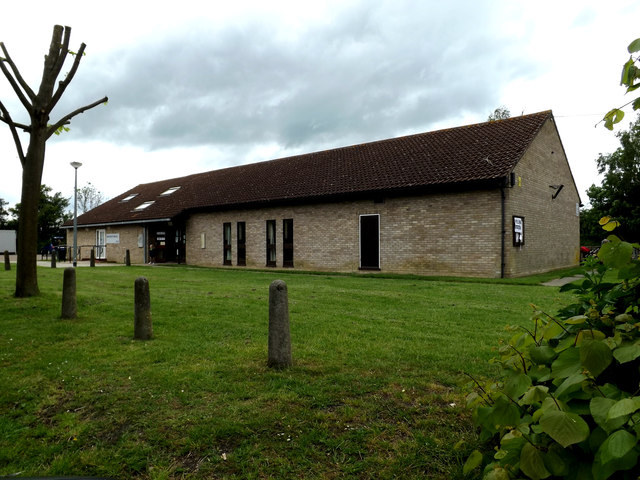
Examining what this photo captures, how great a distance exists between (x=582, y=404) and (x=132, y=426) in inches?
120

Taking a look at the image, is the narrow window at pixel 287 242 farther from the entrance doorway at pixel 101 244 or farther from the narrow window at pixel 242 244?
the entrance doorway at pixel 101 244

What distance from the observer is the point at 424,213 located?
16.3m

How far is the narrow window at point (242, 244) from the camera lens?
22.6 m

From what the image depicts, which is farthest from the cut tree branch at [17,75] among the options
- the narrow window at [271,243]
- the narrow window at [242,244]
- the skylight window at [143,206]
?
the skylight window at [143,206]

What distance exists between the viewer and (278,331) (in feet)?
14.1

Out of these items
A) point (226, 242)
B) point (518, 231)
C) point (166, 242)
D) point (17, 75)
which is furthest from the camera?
point (166, 242)

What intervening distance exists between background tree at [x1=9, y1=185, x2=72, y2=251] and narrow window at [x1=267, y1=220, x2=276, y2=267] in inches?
1362

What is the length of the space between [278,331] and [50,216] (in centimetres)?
5229

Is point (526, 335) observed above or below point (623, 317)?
below

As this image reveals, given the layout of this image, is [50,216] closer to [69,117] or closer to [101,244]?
[101,244]

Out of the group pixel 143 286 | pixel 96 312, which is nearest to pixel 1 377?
pixel 143 286

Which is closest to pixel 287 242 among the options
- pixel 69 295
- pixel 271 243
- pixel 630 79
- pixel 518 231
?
pixel 271 243

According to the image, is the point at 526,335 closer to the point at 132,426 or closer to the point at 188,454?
the point at 188,454

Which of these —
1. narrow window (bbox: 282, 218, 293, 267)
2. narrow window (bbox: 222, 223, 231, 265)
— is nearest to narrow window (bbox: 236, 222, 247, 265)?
narrow window (bbox: 222, 223, 231, 265)
